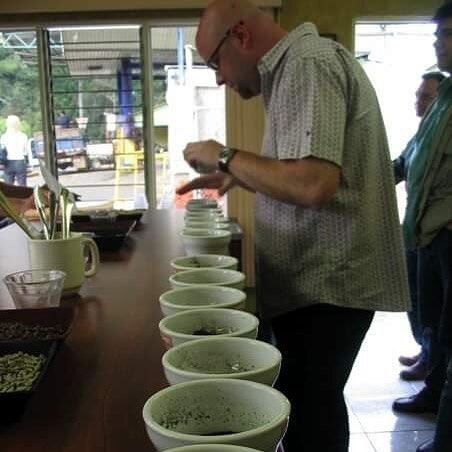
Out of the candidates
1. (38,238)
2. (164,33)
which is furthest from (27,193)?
(164,33)

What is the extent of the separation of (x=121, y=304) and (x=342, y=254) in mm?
460

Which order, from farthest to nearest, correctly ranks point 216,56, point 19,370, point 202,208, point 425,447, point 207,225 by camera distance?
1. point 425,447
2. point 202,208
3. point 207,225
4. point 216,56
5. point 19,370

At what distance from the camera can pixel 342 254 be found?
1142mm

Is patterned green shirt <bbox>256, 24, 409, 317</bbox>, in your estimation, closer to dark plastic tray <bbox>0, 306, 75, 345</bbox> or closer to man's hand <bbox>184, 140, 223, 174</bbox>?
man's hand <bbox>184, 140, 223, 174</bbox>

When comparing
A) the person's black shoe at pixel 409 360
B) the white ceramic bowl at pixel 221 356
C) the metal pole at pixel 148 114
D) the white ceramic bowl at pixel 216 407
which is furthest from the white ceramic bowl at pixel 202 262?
the metal pole at pixel 148 114

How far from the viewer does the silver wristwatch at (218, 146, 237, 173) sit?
115 centimetres

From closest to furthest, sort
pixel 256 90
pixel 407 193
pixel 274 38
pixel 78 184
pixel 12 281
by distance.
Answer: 1. pixel 12 281
2. pixel 274 38
3. pixel 256 90
4. pixel 407 193
5. pixel 78 184

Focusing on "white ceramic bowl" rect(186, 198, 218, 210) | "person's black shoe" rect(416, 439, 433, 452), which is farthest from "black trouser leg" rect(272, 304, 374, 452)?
"person's black shoe" rect(416, 439, 433, 452)

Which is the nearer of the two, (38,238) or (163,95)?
(38,238)

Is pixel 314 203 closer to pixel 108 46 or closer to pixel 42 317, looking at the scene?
pixel 42 317

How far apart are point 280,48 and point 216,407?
78 cm

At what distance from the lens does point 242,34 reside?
122cm

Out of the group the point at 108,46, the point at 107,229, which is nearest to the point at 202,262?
the point at 107,229

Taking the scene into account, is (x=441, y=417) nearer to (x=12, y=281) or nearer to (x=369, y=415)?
(x=369, y=415)
